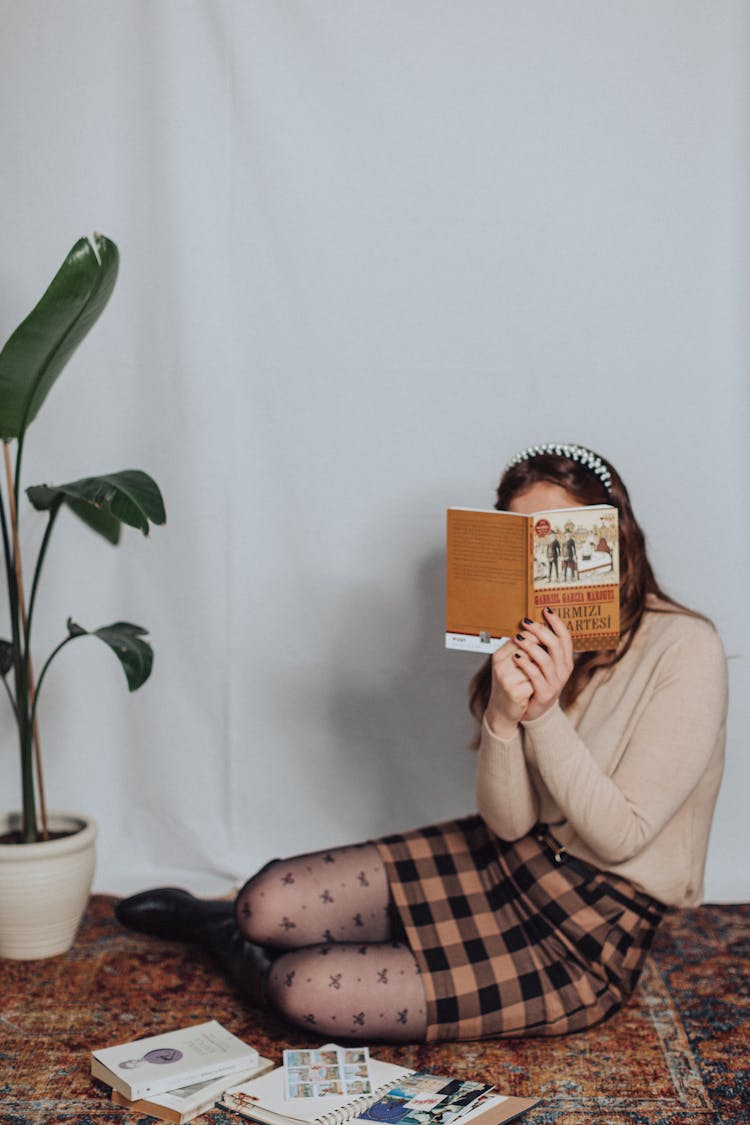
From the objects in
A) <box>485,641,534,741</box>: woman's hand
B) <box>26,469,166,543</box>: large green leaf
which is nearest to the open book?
<box>485,641,534,741</box>: woman's hand

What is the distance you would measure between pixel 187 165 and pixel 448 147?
542mm

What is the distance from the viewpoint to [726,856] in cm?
263

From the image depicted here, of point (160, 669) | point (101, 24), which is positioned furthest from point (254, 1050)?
point (101, 24)

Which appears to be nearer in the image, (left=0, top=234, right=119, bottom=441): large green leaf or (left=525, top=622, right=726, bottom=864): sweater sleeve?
(left=525, top=622, right=726, bottom=864): sweater sleeve

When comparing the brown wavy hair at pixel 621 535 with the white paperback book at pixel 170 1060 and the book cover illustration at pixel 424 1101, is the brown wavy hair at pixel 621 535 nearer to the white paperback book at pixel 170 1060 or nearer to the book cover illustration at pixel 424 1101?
the book cover illustration at pixel 424 1101

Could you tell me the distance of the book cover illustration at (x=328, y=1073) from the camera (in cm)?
167

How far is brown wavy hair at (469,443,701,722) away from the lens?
6.13 feet

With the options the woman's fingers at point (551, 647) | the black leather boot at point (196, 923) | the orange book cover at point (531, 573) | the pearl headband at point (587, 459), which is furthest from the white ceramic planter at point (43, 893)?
the pearl headband at point (587, 459)

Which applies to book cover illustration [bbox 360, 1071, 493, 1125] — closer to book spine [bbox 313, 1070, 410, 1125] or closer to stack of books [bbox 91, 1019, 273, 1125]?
book spine [bbox 313, 1070, 410, 1125]

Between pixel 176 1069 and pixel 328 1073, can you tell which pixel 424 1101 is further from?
pixel 176 1069

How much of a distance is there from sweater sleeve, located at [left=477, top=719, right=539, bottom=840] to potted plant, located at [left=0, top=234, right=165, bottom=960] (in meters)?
0.62

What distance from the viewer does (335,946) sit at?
6.13 ft

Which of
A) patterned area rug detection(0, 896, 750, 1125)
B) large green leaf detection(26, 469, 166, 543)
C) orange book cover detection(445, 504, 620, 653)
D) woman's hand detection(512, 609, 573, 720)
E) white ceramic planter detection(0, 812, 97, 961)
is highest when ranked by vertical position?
large green leaf detection(26, 469, 166, 543)

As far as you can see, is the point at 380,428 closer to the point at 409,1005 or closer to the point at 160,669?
the point at 160,669
